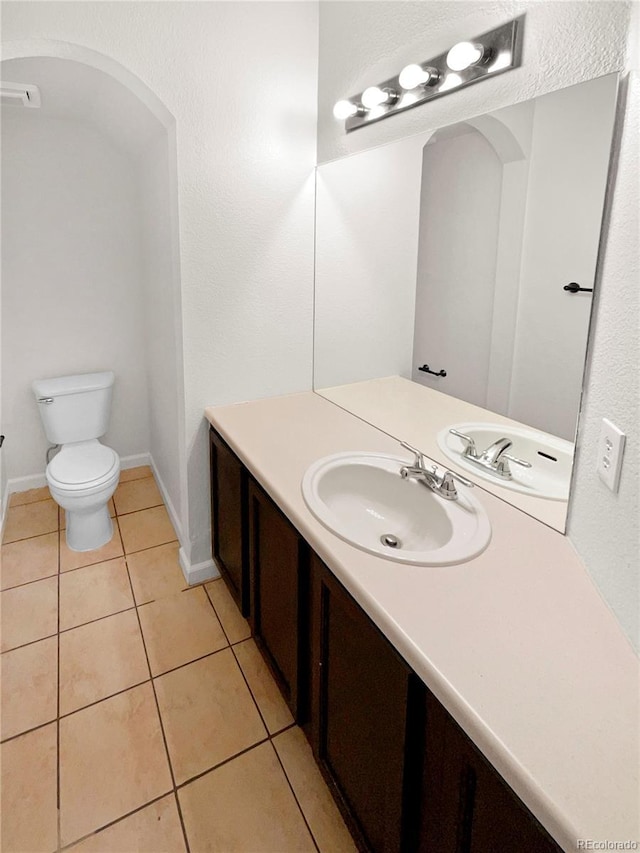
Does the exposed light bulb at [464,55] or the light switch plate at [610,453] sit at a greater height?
the exposed light bulb at [464,55]

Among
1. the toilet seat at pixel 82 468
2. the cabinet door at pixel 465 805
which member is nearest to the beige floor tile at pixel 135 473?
the toilet seat at pixel 82 468

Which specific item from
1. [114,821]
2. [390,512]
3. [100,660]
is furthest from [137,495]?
[390,512]

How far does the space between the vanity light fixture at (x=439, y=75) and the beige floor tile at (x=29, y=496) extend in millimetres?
2636

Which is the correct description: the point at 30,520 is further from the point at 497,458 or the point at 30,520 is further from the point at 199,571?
the point at 497,458

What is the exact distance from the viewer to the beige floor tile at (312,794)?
1.36 meters

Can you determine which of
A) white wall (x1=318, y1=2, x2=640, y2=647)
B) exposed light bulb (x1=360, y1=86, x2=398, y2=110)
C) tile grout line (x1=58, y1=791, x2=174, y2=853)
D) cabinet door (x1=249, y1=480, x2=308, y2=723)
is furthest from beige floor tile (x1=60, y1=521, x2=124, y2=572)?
exposed light bulb (x1=360, y1=86, x2=398, y2=110)

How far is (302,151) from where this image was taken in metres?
2.10

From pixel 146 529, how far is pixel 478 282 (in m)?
2.15

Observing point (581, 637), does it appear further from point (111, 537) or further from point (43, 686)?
point (111, 537)

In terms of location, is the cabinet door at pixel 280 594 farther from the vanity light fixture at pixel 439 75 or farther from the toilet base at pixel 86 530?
the vanity light fixture at pixel 439 75

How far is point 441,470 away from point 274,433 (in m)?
0.65

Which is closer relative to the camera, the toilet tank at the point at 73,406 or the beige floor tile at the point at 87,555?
the beige floor tile at the point at 87,555

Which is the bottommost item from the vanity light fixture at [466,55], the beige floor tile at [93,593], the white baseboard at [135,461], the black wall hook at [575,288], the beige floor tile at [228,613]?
the beige floor tile at [228,613]

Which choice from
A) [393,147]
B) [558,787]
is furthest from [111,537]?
[558,787]
